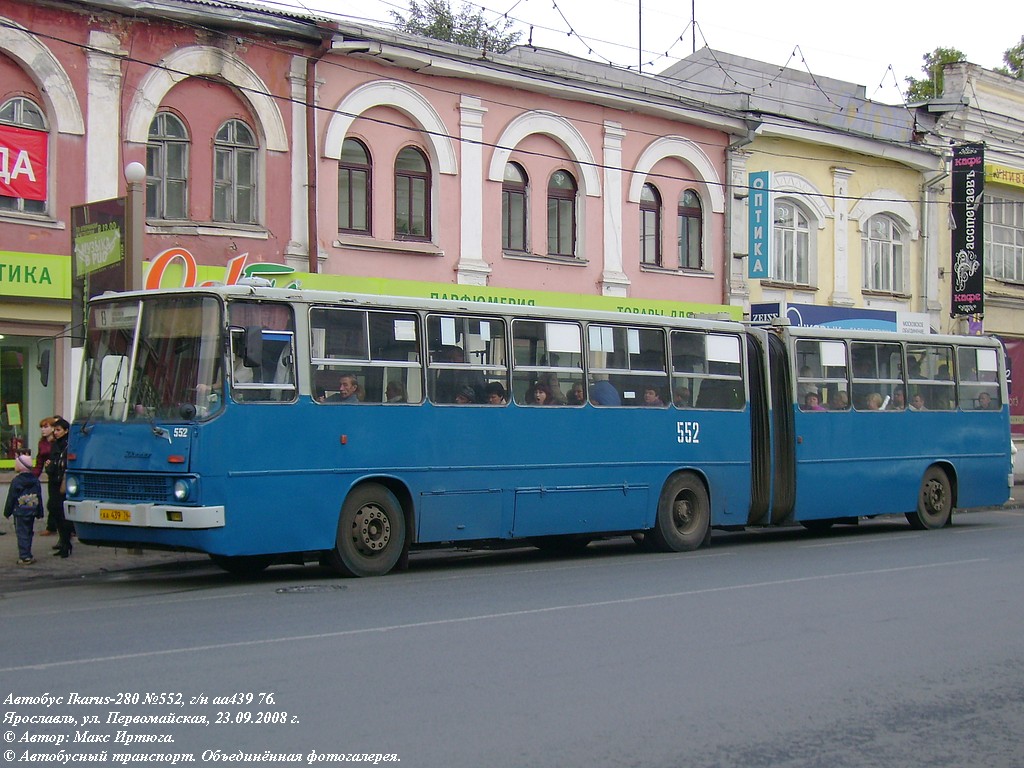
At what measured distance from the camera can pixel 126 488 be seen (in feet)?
42.2

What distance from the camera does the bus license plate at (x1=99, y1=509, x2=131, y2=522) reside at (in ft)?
41.6

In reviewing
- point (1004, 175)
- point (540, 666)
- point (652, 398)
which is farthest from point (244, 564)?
point (1004, 175)

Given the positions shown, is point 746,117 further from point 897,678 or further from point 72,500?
point 897,678

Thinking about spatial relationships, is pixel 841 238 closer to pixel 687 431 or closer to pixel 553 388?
pixel 687 431

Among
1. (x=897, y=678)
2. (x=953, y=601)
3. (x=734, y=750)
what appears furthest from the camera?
(x=953, y=601)

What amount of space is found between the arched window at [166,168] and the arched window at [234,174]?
0.53 m

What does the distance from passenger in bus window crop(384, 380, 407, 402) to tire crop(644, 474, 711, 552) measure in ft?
14.2

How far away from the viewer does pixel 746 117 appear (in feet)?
A: 93.7

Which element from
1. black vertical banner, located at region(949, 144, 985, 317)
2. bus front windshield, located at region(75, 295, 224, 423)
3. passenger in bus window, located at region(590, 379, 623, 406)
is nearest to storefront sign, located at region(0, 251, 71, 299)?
bus front windshield, located at region(75, 295, 224, 423)

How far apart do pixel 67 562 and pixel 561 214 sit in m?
13.4

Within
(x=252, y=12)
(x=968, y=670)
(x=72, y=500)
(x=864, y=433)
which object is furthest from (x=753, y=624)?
(x=252, y=12)

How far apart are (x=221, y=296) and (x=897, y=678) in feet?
23.9

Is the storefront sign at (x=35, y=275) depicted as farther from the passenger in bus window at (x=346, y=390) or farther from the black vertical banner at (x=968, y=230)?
the black vertical banner at (x=968, y=230)

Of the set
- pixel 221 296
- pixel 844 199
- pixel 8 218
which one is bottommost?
pixel 221 296
